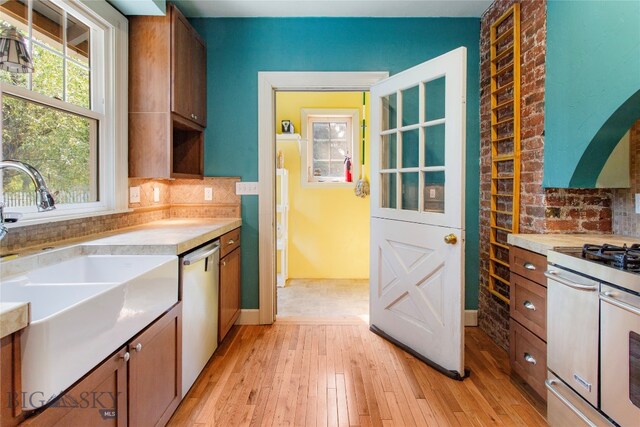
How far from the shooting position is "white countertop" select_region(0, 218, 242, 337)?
0.87 meters

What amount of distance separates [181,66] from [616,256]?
109 inches

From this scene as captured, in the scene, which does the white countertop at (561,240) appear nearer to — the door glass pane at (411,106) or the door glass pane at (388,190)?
the door glass pane at (388,190)

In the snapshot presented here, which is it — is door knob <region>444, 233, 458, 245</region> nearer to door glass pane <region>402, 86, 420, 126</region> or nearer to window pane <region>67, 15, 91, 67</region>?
door glass pane <region>402, 86, 420, 126</region>

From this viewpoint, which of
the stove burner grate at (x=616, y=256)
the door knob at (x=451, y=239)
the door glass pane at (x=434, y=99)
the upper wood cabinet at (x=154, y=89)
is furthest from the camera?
the upper wood cabinet at (x=154, y=89)

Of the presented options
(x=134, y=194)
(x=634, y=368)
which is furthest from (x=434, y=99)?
(x=134, y=194)

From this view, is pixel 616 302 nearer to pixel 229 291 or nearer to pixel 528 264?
pixel 528 264

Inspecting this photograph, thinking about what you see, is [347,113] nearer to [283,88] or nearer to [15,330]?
[283,88]

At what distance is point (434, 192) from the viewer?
242cm

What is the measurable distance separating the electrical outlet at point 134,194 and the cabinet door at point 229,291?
78 centimetres

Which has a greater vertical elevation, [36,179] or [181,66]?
[181,66]

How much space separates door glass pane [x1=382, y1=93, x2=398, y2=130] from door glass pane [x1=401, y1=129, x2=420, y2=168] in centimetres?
16

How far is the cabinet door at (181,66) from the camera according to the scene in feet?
8.20

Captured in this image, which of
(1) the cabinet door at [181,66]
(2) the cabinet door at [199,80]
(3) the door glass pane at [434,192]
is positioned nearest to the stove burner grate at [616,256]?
(3) the door glass pane at [434,192]

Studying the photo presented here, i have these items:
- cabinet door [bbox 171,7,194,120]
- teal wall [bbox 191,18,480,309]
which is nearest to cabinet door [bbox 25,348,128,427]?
cabinet door [bbox 171,7,194,120]
